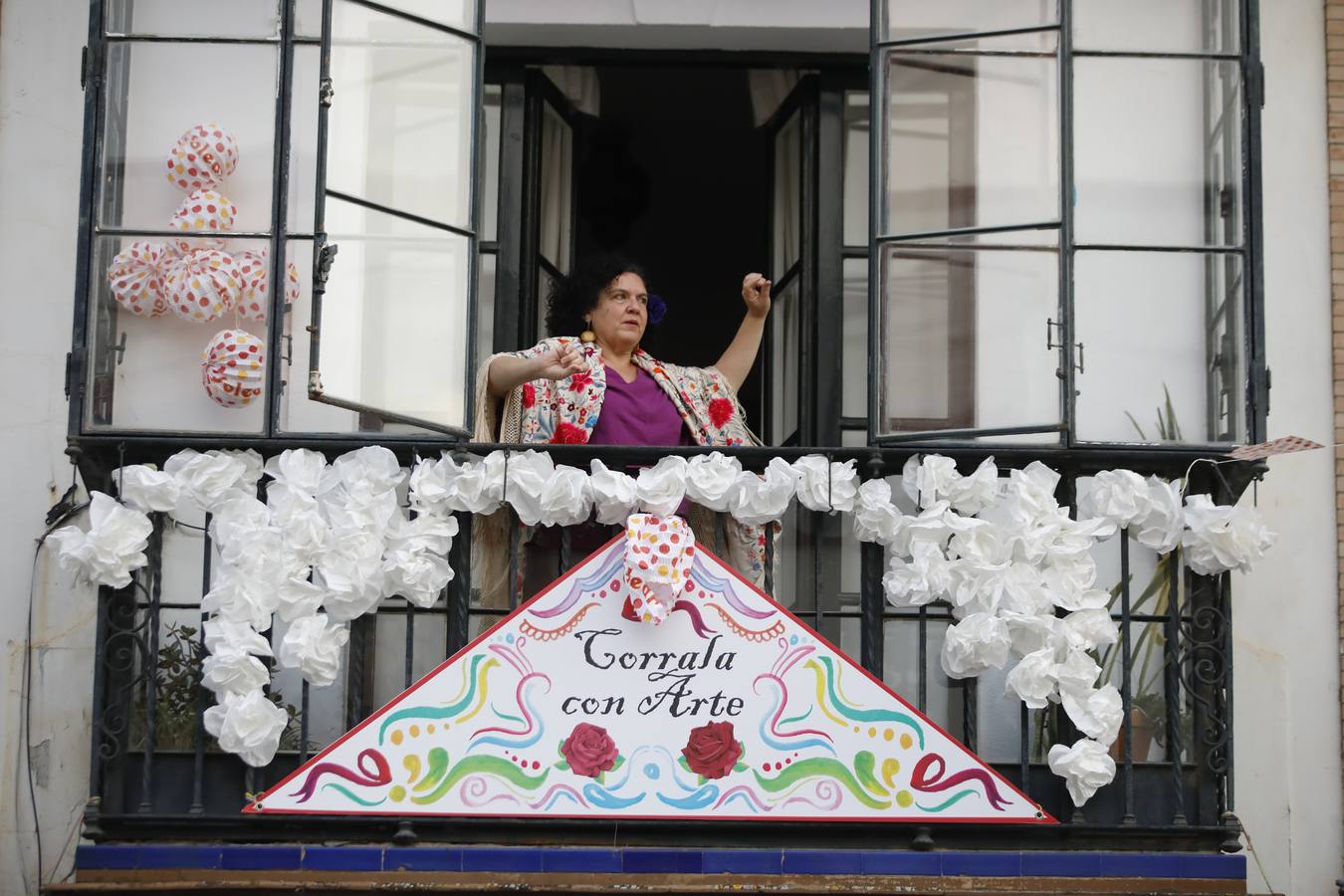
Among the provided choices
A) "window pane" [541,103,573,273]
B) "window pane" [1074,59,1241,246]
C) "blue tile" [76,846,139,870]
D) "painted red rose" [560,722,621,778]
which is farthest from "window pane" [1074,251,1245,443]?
"blue tile" [76,846,139,870]

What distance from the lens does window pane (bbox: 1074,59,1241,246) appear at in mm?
7598

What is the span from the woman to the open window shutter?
0.37 metres

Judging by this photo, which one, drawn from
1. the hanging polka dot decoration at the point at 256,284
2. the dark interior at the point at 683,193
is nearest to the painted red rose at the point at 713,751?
the hanging polka dot decoration at the point at 256,284

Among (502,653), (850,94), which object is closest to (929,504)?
(502,653)

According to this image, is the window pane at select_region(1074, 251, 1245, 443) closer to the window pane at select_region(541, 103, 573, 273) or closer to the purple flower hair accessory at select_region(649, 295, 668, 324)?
the purple flower hair accessory at select_region(649, 295, 668, 324)

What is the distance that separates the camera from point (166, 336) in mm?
7547

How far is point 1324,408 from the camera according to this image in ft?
27.1

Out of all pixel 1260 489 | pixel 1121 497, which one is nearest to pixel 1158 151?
pixel 1121 497

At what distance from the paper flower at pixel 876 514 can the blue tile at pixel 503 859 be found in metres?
1.54

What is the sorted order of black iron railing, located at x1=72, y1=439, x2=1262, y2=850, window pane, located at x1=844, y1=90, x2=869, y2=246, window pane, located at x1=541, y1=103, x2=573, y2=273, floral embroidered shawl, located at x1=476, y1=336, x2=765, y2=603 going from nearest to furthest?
black iron railing, located at x1=72, y1=439, x2=1262, y2=850
floral embroidered shawl, located at x1=476, y1=336, x2=765, y2=603
window pane, located at x1=844, y1=90, x2=869, y2=246
window pane, located at x1=541, y1=103, x2=573, y2=273

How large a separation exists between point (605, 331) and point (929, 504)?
162cm

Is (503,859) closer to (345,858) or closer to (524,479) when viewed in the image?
(345,858)

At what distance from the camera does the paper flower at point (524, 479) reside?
7191mm

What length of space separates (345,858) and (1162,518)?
9.77ft
